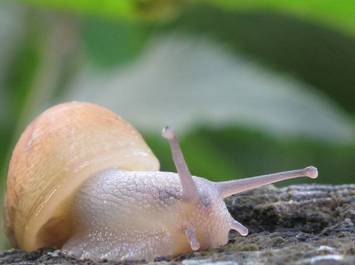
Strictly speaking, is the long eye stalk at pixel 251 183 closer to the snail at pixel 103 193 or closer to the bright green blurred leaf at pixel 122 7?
the snail at pixel 103 193

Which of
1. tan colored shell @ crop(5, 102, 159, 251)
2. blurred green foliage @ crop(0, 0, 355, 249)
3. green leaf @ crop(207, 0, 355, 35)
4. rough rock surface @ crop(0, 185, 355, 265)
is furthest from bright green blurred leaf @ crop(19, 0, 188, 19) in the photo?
rough rock surface @ crop(0, 185, 355, 265)

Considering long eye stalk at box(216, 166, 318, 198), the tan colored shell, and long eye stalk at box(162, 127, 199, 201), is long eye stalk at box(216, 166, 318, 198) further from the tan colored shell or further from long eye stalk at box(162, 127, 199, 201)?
the tan colored shell

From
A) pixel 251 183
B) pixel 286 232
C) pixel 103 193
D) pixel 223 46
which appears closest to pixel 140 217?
pixel 103 193

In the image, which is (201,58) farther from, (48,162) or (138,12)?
(48,162)

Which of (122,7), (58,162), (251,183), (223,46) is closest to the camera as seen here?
(251,183)

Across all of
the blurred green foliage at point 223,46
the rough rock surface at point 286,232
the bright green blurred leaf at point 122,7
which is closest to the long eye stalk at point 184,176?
the rough rock surface at point 286,232

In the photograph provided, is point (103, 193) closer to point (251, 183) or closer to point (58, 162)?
point (58, 162)
